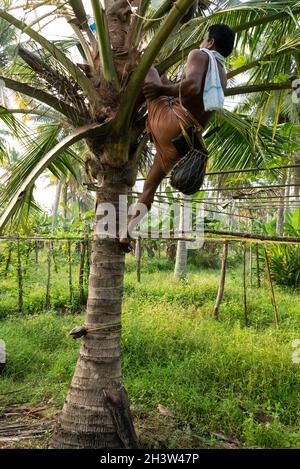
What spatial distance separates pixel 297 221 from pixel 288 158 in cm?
618

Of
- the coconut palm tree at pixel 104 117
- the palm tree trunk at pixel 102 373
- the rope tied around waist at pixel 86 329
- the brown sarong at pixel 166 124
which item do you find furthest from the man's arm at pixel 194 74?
the rope tied around waist at pixel 86 329

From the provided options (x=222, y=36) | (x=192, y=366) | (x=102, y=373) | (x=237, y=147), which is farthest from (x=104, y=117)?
(x=192, y=366)

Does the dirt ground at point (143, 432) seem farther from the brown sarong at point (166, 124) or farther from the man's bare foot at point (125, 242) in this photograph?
the brown sarong at point (166, 124)

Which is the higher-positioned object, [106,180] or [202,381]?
[106,180]

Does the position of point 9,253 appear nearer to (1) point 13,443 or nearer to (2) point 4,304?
(2) point 4,304

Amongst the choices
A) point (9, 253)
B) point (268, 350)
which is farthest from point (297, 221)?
point (9, 253)

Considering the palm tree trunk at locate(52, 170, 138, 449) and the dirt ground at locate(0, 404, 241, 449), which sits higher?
the palm tree trunk at locate(52, 170, 138, 449)

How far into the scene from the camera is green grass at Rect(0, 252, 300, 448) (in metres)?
4.34

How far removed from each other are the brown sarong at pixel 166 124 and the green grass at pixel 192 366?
7.99 ft

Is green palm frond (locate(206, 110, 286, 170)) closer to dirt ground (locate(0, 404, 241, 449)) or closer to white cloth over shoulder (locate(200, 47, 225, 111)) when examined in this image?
white cloth over shoulder (locate(200, 47, 225, 111))

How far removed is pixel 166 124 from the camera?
2.91m

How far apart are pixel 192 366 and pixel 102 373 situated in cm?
208

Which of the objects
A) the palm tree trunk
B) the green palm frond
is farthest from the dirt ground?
the green palm frond

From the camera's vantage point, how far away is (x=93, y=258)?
3.62 meters
